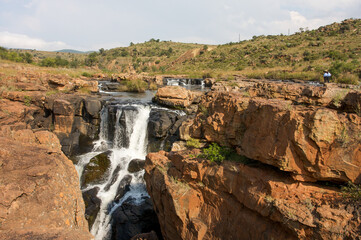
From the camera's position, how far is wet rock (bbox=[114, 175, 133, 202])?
9227 millimetres

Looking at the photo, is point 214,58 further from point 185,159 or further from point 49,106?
point 185,159

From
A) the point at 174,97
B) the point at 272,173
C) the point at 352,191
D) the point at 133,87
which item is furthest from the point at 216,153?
the point at 133,87

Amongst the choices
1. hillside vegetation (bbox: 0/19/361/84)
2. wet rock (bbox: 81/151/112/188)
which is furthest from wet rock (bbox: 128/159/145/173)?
hillside vegetation (bbox: 0/19/361/84)

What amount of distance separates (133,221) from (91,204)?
2.39 metres

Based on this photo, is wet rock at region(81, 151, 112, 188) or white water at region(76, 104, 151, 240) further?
wet rock at region(81, 151, 112, 188)

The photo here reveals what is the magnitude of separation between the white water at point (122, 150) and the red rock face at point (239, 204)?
348 cm

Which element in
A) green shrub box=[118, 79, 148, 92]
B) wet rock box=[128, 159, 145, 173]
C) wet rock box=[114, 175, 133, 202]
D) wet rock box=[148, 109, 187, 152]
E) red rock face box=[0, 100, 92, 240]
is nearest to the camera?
red rock face box=[0, 100, 92, 240]

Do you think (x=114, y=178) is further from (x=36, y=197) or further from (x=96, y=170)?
(x=36, y=197)

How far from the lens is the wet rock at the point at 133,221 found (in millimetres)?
7027

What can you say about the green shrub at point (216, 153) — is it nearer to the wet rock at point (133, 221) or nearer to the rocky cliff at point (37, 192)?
the rocky cliff at point (37, 192)

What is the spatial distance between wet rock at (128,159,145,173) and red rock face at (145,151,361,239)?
15.8ft

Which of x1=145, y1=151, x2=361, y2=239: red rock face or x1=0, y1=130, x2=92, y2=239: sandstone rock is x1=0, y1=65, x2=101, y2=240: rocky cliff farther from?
x1=145, y1=151, x2=361, y2=239: red rock face

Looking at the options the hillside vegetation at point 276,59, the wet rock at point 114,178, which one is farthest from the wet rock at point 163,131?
the hillside vegetation at point 276,59

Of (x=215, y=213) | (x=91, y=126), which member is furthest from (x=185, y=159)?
(x=91, y=126)
